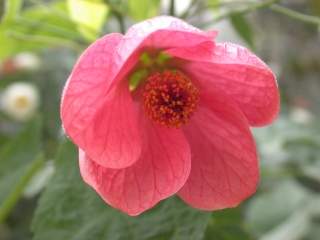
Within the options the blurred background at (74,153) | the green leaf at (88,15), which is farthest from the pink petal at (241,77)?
the green leaf at (88,15)

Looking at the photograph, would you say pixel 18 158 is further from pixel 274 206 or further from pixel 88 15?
pixel 274 206

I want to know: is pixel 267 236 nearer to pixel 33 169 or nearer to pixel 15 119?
pixel 33 169

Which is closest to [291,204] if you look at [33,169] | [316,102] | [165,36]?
[33,169]

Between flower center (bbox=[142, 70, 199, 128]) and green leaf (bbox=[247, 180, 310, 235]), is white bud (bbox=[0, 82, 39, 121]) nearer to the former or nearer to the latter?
green leaf (bbox=[247, 180, 310, 235])

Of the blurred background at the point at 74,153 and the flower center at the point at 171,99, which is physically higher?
the flower center at the point at 171,99

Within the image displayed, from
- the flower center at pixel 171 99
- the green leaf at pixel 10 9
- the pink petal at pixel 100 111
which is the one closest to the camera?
the pink petal at pixel 100 111

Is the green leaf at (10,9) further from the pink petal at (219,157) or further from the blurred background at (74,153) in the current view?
the pink petal at (219,157)

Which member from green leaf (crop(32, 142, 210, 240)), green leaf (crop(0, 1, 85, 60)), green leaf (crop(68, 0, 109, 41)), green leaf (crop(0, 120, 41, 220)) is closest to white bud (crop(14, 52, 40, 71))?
green leaf (crop(0, 120, 41, 220))
